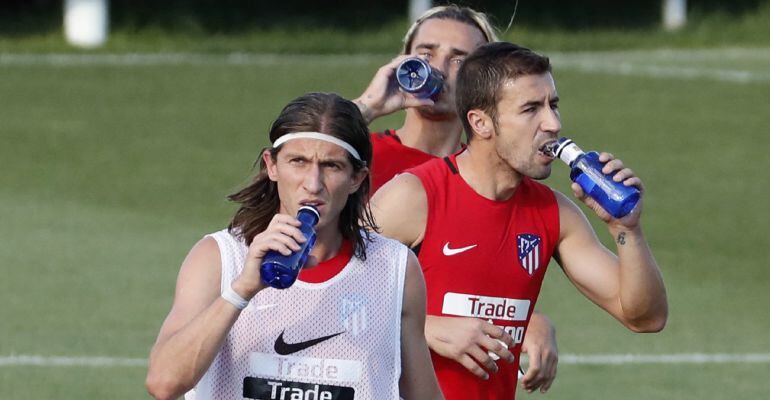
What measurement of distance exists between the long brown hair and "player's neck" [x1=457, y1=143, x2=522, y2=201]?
3.38 feet

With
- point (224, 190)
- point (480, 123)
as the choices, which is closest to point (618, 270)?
point (480, 123)

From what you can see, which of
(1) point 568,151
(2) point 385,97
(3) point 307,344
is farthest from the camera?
(2) point 385,97

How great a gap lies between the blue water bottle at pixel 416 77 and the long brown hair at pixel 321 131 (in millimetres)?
1809

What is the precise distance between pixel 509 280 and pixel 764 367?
551 centimetres

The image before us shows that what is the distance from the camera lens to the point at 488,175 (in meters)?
7.01

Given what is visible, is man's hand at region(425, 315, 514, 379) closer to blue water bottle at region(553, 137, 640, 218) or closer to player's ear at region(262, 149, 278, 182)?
blue water bottle at region(553, 137, 640, 218)

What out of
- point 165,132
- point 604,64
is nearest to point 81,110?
point 165,132

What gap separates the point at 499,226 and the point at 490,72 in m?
0.58

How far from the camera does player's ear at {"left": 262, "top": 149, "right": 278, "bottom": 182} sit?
5.78 m

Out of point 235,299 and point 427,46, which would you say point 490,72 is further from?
point 235,299

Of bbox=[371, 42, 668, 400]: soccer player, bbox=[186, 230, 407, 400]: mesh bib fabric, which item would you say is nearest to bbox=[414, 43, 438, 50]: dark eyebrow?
Answer: bbox=[371, 42, 668, 400]: soccer player

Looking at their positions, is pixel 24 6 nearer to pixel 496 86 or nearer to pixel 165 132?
pixel 165 132

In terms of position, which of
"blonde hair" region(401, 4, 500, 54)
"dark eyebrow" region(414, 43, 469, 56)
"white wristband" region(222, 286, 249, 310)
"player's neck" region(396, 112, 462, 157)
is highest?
"blonde hair" region(401, 4, 500, 54)

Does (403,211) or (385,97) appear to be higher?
(385,97)
